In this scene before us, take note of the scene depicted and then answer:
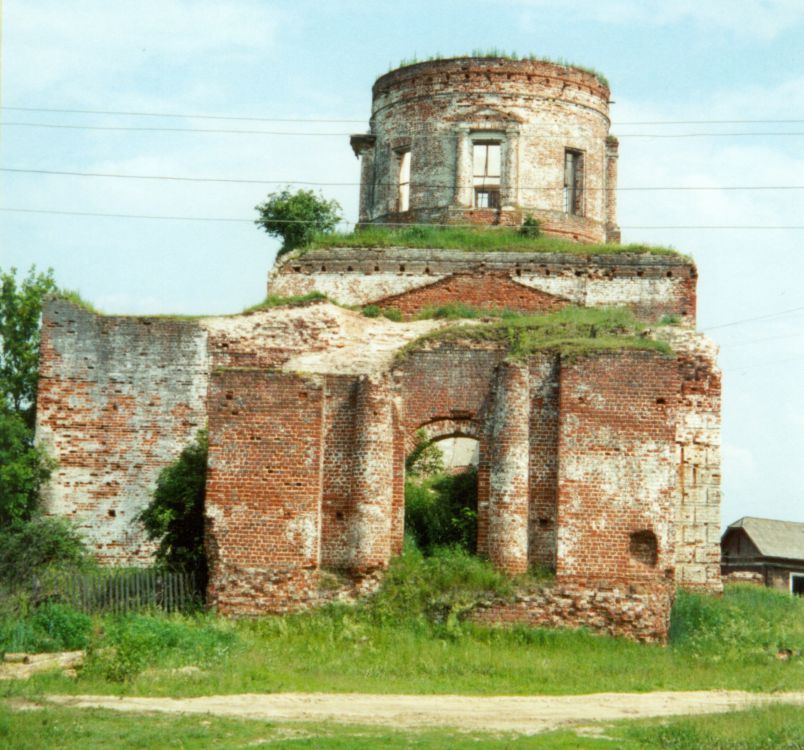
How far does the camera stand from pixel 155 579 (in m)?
18.3

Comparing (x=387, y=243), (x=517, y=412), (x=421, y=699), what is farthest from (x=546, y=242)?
(x=421, y=699)

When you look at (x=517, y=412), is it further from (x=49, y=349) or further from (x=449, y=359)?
(x=49, y=349)

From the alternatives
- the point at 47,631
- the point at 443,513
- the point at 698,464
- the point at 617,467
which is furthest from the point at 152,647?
the point at 698,464

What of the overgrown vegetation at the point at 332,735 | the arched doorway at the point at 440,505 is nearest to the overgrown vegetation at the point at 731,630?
the arched doorway at the point at 440,505

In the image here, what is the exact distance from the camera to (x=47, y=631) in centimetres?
1669

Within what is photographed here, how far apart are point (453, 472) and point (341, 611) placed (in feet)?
14.1

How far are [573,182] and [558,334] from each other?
6.91 metres

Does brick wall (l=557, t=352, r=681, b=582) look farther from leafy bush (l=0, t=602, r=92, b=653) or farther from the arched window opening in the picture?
leafy bush (l=0, t=602, r=92, b=653)

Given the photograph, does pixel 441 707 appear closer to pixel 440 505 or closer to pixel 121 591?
pixel 440 505

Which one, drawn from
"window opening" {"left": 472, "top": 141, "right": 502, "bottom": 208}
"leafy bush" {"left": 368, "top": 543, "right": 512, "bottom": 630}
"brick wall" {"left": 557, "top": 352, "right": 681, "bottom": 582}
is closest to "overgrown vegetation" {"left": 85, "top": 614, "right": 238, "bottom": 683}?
"leafy bush" {"left": 368, "top": 543, "right": 512, "bottom": 630}

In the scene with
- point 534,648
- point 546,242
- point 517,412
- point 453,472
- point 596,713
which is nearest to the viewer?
point 596,713

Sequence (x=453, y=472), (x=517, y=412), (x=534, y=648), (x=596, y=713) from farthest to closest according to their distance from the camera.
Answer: (x=453, y=472) → (x=517, y=412) → (x=534, y=648) → (x=596, y=713)

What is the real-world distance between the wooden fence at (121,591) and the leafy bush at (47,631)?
697mm

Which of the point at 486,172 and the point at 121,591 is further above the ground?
the point at 486,172
